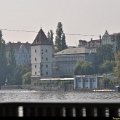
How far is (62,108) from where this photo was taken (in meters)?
32.0

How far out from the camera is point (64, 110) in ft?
105

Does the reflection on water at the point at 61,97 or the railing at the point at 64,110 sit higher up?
the railing at the point at 64,110

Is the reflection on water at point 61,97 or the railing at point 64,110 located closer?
the railing at point 64,110

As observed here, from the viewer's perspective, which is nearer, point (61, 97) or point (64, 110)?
point (64, 110)

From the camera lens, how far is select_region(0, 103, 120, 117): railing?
31.7 m

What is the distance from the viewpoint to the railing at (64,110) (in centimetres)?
3173

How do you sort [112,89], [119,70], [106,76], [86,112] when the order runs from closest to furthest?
[86,112], [119,70], [112,89], [106,76]

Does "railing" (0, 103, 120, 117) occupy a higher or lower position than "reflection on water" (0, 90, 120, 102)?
higher

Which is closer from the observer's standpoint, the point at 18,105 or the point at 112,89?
the point at 18,105

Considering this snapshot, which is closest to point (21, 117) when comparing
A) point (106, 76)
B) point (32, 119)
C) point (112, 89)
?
point (32, 119)

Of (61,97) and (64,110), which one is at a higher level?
(64,110)

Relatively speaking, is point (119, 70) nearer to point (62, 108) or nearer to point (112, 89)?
point (112, 89)

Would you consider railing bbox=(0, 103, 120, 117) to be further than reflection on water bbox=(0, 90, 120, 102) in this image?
No

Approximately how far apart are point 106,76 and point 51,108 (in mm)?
166590
